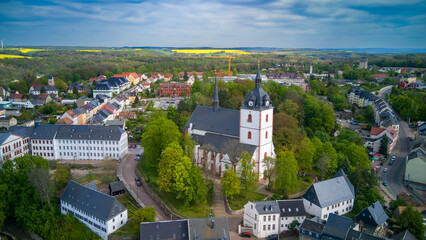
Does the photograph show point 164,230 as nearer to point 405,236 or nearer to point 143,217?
point 143,217

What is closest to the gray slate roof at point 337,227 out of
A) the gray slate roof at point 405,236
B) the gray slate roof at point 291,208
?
the gray slate roof at point 291,208

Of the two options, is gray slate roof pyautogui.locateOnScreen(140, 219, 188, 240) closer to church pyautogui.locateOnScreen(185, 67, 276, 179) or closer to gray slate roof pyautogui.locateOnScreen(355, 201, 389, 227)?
church pyautogui.locateOnScreen(185, 67, 276, 179)

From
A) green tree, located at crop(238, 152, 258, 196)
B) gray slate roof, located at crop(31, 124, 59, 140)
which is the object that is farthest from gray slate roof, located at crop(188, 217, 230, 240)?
gray slate roof, located at crop(31, 124, 59, 140)

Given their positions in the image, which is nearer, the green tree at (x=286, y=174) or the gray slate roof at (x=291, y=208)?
the gray slate roof at (x=291, y=208)

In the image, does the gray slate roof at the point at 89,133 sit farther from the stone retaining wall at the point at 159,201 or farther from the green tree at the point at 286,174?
the green tree at the point at 286,174

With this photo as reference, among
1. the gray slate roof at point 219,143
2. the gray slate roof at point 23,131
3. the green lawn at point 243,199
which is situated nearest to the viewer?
the green lawn at point 243,199

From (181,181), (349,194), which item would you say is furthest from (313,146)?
(181,181)
